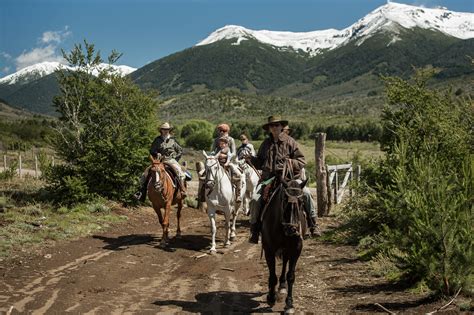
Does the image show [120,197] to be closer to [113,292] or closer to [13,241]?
[13,241]

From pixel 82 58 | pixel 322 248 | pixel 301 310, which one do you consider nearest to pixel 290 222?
pixel 301 310

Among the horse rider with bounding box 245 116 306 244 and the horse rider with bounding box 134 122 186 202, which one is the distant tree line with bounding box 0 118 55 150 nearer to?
the horse rider with bounding box 134 122 186 202

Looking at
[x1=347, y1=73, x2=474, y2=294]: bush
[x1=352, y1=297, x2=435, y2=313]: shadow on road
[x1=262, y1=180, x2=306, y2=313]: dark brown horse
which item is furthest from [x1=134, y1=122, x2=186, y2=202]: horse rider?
[x1=352, y1=297, x2=435, y2=313]: shadow on road

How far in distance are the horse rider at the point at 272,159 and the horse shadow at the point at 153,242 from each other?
15.6 feet

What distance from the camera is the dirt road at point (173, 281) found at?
7.35 meters

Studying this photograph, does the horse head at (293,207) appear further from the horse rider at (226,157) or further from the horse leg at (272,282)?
the horse rider at (226,157)

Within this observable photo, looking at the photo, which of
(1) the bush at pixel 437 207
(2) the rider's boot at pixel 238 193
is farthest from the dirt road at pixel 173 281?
(2) the rider's boot at pixel 238 193

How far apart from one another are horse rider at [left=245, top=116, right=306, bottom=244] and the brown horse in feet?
16.8

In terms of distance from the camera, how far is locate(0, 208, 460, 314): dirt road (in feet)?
24.1

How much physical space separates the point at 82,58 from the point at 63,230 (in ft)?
27.2

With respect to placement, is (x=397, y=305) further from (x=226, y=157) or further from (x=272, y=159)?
(x=226, y=157)

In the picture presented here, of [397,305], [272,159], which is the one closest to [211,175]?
[272,159]

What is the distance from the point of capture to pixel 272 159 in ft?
26.1

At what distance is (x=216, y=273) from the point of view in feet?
32.4
